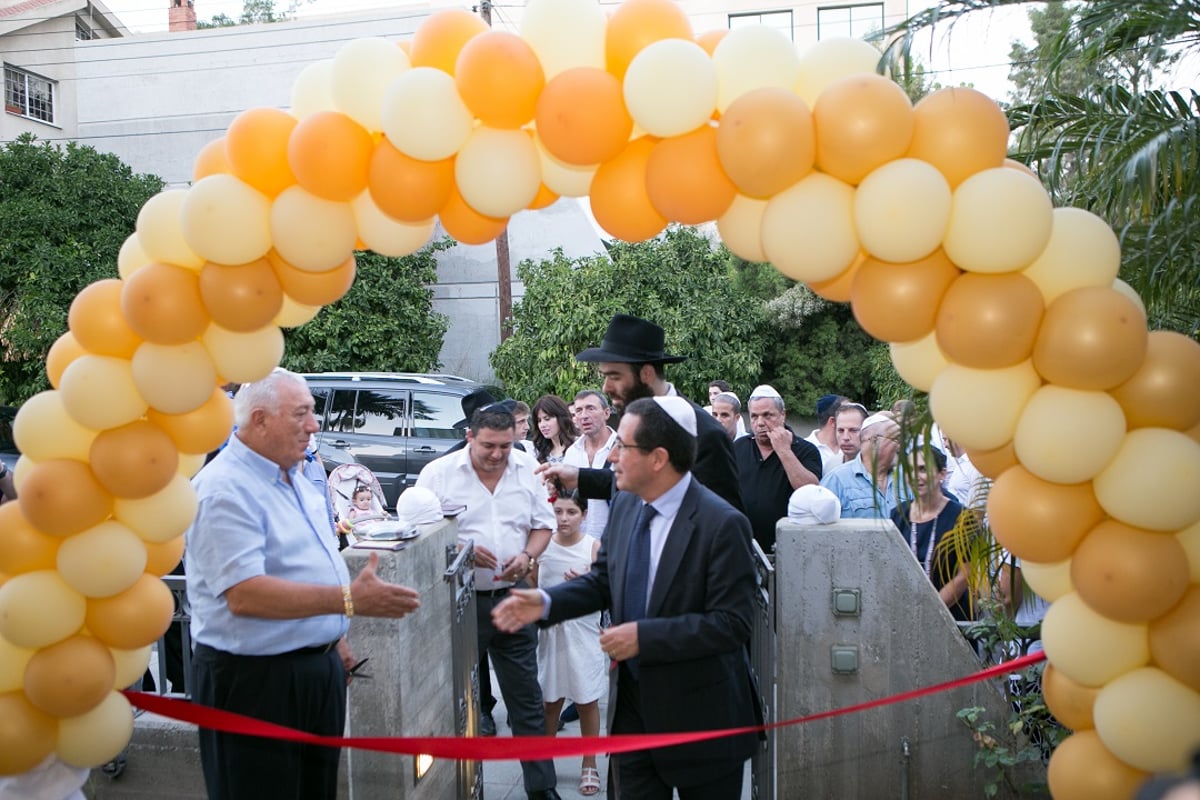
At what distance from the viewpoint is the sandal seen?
5.47 meters

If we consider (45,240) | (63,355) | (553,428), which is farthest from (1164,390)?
(45,240)

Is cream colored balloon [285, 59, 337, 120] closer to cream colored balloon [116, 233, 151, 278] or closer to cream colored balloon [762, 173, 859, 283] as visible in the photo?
cream colored balloon [116, 233, 151, 278]

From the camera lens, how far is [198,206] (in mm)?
3316

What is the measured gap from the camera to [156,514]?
362cm

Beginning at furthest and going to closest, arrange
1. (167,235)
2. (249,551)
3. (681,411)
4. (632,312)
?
(632,312) → (681,411) → (249,551) → (167,235)

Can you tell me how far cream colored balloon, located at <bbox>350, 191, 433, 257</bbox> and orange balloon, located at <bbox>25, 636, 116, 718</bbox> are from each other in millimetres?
1770

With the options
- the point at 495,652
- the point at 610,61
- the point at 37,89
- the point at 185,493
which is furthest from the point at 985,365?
the point at 37,89

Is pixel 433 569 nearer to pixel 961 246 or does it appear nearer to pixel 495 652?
pixel 495 652

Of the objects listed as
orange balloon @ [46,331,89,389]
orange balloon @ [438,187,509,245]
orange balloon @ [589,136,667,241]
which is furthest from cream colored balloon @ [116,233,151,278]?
orange balloon @ [589,136,667,241]

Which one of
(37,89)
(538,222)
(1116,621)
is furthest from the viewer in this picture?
(37,89)

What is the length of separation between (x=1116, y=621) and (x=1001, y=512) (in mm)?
393

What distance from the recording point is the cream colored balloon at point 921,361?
3092 millimetres

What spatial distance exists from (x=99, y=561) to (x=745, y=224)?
2.53 meters

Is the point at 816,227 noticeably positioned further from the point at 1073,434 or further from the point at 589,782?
the point at 589,782
